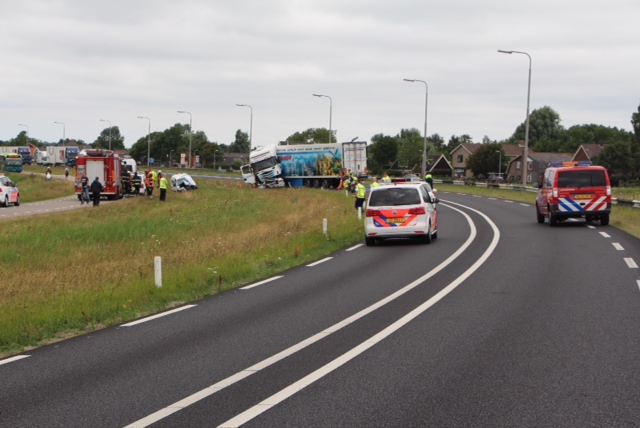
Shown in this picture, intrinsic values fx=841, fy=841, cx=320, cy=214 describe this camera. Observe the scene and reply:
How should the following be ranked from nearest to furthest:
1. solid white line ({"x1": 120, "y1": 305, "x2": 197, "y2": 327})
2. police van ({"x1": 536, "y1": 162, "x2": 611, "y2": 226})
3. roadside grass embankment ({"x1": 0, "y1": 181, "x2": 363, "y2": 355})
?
solid white line ({"x1": 120, "y1": 305, "x2": 197, "y2": 327}) < roadside grass embankment ({"x1": 0, "y1": 181, "x2": 363, "y2": 355}) < police van ({"x1": 536, "y1": 162, "x2": 611, "y2": 226})

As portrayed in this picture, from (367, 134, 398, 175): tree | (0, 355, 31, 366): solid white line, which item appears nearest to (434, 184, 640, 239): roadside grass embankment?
(0, 355, 31, 366): solid white line

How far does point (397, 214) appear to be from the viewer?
22.3m

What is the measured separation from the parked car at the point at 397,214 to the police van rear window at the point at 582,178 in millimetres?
6176

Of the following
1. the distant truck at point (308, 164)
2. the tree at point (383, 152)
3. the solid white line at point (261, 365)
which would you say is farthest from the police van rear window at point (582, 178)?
the tree at point (383, 152)

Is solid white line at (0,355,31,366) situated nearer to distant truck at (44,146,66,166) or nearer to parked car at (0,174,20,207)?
parked car at (0,174,20,207)

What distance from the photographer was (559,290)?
13.1 metres

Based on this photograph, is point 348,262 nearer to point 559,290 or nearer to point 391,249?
point 391,249

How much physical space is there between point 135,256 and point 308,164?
44387 mm

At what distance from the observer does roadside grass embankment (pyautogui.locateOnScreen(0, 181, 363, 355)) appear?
11.8 metres

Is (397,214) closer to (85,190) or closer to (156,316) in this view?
(156,316)

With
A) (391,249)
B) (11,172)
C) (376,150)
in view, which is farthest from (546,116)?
(391,249)

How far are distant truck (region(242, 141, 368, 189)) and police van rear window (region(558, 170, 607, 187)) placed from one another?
121ft

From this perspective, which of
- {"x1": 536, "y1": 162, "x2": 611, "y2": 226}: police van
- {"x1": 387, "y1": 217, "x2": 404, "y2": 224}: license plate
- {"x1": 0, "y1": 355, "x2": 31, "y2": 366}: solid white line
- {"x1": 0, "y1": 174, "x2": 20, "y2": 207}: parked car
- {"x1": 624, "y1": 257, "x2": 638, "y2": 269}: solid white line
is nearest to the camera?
{"x1": 0, "y1": 355, "x2": 31, "y2": 366}: solid white line

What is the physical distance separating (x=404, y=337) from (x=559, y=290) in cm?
469
